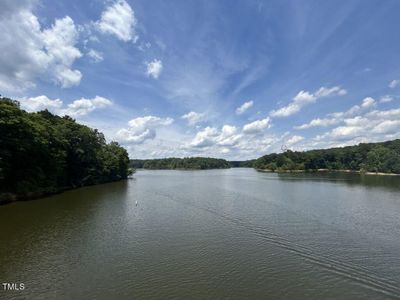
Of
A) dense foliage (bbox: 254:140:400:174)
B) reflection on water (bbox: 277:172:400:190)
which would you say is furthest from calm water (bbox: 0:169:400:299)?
dense foliage (bbox: 254:140:400:174)

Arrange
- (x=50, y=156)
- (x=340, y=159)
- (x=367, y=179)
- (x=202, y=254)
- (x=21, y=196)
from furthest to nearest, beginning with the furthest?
(x=340, y=159) → (x=367, y=179) → (x=50, y=156) → (x=21, y=196) → (x=202, y=254)

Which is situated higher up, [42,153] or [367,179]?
[42,153]

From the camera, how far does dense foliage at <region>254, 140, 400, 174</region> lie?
132 metres

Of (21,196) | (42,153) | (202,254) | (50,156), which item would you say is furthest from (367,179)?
(21,196)

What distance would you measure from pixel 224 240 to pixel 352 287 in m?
9.05

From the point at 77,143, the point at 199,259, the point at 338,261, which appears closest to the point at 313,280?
the point at 338,261

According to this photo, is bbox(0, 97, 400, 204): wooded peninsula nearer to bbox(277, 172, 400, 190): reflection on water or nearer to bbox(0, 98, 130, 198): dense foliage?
bbox(0, 98, 130, 198): dense foliage

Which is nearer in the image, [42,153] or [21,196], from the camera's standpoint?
[21,196]

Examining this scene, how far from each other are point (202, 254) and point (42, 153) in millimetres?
35239

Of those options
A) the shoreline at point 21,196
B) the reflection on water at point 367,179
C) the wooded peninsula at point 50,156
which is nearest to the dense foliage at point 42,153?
the wooded peninsula at point 50,156

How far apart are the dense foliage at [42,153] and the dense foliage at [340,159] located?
116m

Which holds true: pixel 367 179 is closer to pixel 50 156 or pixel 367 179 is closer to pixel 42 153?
pixel 50 156

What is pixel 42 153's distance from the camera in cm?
4144

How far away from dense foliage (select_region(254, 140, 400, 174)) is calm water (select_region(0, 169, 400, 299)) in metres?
121
